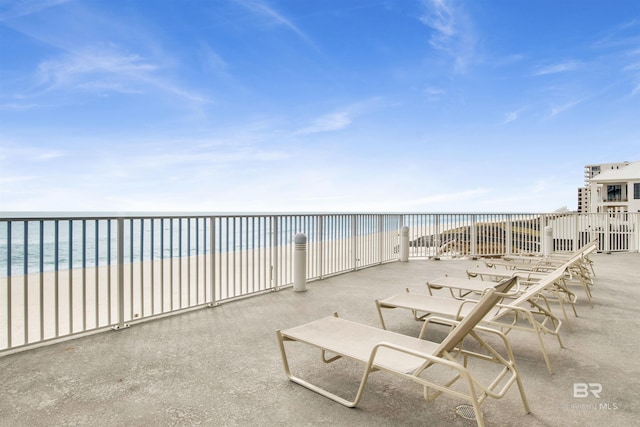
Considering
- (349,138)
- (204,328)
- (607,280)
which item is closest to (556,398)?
(204,328)

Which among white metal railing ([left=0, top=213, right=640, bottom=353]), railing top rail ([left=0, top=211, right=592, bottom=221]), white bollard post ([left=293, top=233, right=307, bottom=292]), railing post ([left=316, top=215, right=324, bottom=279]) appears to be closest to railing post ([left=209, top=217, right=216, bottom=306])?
white metal railing ([left=0, top=213, right=640, bottom=353])

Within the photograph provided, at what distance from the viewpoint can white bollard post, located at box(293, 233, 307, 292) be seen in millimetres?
6000

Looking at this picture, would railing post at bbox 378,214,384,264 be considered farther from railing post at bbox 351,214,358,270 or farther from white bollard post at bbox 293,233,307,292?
white bollard post at bbox 293,233,307,292

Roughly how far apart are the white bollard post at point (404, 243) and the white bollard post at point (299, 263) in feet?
14.0

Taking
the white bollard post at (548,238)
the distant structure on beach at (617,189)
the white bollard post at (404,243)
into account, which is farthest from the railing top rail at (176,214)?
the distant structure on beach at (617,189)

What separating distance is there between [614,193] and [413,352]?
41.8 m

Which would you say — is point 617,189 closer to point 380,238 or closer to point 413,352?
point 380,238

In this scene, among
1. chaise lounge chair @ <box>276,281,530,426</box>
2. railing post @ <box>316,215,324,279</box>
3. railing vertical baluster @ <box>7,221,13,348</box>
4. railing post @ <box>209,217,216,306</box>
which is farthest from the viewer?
railing post @ <box>316,215,324,279</box>

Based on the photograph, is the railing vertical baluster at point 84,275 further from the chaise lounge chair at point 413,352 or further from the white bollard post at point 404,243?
the white bollard post at point 404,243

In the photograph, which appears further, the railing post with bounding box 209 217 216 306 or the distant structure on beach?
the distant structure on beach

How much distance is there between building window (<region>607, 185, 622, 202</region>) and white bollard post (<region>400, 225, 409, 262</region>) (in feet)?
112

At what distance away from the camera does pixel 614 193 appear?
32875 millimetres

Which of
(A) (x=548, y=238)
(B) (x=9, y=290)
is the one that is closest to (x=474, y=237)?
(A) (x=548, y=238)

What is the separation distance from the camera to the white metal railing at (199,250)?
3.73 m
